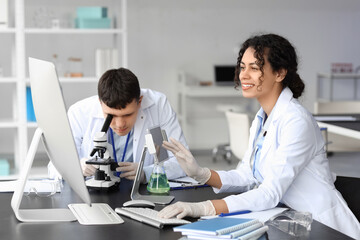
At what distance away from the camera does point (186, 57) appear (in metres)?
7.39

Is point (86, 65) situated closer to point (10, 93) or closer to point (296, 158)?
point (10, 93)

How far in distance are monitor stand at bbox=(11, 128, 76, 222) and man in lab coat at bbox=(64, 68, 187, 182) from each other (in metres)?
0.51

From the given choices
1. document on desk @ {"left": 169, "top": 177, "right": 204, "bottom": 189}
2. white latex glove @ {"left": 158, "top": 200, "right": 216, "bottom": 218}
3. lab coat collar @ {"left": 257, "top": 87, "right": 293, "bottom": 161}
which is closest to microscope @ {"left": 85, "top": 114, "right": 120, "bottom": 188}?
document on desk @ {"left": 169, "top": 177, "right": 204, "bottom": 189}

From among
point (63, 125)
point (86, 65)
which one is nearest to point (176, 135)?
point (63, 125)

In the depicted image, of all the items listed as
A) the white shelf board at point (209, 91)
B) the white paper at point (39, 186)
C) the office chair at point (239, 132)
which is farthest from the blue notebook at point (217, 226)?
the white shelf board at point (209, 91)

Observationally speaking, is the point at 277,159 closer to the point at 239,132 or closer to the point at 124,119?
the point at 124,119

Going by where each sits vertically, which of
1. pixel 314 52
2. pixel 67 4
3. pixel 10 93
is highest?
pixel 67 4

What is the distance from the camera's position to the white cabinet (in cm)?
721

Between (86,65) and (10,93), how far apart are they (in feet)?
3.27

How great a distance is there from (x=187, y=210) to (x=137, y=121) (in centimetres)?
102

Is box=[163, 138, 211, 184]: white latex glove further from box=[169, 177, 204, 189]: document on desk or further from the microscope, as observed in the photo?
the microscope

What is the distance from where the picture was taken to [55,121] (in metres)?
1.64

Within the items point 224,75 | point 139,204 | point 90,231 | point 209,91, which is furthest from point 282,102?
point 224,75

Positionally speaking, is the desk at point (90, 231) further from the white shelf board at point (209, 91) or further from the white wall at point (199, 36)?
the white wall at point (199, 36)
